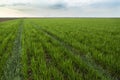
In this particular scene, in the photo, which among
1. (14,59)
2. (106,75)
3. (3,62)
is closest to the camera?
(106,75)

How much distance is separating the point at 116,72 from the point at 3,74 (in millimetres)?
3247

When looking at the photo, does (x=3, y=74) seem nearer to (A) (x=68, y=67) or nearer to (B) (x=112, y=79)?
(A) (x=68, y=67)

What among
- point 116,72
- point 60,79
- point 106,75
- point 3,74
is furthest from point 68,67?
point 3,74

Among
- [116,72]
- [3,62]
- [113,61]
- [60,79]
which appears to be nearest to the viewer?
[60,79]

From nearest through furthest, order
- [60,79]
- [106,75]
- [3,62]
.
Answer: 1. [60,79]
2. [106,75]
3. [3,62]

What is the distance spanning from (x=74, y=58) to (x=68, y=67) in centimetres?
96

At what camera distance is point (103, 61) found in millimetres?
4746

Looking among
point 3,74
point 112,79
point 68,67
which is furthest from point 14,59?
point 112,79

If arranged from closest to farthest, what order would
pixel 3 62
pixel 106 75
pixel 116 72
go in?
pixel 106 75 → pixel 116 72 → pixel 3 62

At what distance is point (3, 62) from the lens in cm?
490

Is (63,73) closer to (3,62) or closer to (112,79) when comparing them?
(112,79)

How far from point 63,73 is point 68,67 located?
370mm

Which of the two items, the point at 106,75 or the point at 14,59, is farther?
the point at 14,59

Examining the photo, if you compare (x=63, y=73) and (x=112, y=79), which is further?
(x=63, y=73)
